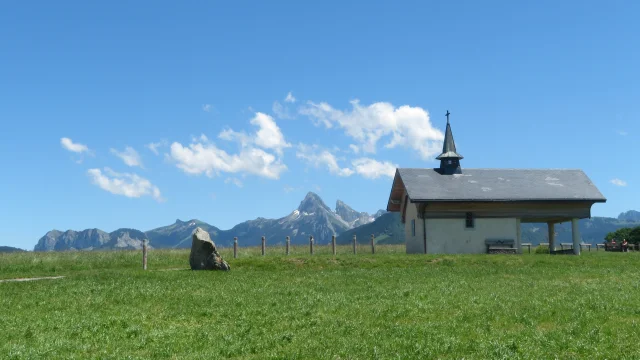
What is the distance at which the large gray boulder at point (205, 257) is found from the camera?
3500 centimetres

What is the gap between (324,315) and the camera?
1767 cm

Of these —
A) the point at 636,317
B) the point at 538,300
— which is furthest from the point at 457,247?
the point at 636,317

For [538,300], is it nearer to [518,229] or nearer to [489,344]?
[489,344]

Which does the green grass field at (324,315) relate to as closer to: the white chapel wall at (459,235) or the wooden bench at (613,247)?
the white chapel wall at (459,235)

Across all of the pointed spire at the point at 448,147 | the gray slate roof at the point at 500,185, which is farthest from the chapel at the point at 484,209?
the pointed spire at the point at 448,147

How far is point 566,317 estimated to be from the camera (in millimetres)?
16500

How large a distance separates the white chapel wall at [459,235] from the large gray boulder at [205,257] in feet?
76.7

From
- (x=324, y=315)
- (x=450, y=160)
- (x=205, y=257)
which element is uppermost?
(x=450, y=160)

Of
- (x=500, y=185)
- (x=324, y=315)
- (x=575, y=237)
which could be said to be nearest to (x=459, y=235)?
(x=500, y=185)

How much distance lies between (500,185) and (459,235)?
254 inches

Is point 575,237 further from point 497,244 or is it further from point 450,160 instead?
point 450,160

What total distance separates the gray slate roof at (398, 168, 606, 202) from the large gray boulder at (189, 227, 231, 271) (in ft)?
70.7

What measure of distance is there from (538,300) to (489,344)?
798 cm

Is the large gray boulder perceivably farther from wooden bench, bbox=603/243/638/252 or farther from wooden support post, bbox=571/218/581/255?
wooden bench, bbox=603/243/638/252
